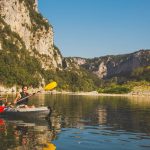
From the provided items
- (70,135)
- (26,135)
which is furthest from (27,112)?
(70,135)

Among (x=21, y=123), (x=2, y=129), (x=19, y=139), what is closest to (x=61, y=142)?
(x=19, y=139)

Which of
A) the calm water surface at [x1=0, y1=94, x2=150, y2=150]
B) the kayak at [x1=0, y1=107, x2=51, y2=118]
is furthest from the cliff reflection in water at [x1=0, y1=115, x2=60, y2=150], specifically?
the kayak at [x1=0, y1=107, x2=51, y2=118]

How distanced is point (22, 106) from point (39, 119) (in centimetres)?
258

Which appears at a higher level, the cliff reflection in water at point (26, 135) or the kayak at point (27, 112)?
the kayak at point (27, 112)

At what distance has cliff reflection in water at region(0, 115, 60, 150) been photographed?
2788cm

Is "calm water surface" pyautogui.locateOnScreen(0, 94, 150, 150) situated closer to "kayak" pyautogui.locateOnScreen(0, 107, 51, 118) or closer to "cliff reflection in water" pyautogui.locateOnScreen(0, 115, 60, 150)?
"cliff reflection in water" pyautogui.locateOnScreen(0, 115, 60, 150)

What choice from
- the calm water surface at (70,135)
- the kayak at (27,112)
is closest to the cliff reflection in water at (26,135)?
the calm water surface at (70,135)

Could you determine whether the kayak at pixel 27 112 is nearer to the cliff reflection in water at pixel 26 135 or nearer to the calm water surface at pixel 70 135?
the calm water surface at pixel 70 135

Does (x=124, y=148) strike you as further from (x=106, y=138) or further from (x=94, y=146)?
(x=106, y=138)

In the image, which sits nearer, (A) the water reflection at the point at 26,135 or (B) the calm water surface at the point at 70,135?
(A) the water reflection at the point at 26,135

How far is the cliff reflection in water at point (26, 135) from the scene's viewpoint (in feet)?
91.5

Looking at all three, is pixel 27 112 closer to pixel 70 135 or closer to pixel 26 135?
pixel 26 135

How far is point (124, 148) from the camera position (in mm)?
28328

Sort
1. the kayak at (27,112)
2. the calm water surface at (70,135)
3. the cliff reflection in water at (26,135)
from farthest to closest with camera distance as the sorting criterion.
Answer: the kayak at (27,112) → the calm water surface at (70,135) → the cliff reflection in water at (26,135)
